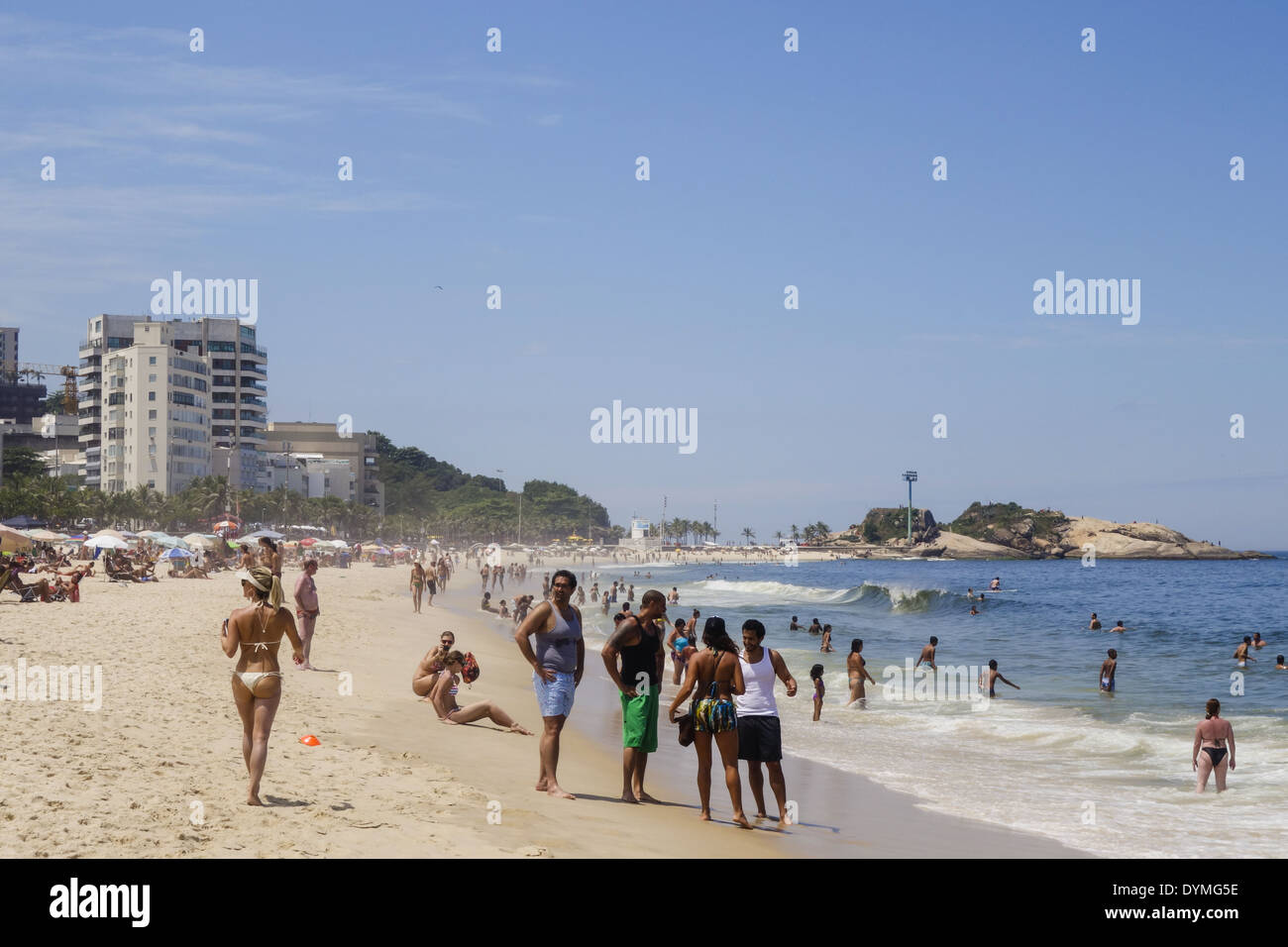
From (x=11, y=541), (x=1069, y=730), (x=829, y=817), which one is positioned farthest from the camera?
(x=11, y=541)

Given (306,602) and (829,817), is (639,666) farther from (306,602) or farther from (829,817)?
(306,602)

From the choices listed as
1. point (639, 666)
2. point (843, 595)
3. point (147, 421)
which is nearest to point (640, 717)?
point (639, 666)

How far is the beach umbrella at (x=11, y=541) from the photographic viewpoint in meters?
35.5

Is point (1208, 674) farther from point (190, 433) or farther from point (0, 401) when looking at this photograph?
point (0, 401)

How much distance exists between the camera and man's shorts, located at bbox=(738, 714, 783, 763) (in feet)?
27.4

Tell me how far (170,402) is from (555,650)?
10706 cm

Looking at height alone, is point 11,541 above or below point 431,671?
above

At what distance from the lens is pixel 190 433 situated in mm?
108125

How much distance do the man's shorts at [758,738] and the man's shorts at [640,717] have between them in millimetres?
710

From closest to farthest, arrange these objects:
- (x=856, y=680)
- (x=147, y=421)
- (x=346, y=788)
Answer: (x=346, y=788) < (x=856, y=680) < (x=147, y=421)

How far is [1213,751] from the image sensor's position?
11781mm
